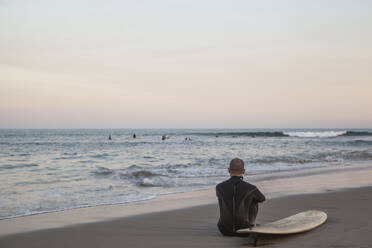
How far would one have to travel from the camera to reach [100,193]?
894 centimetres

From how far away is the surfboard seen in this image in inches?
163

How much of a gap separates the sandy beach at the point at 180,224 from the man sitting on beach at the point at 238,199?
208 mm

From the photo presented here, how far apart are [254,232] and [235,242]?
1.07 ft

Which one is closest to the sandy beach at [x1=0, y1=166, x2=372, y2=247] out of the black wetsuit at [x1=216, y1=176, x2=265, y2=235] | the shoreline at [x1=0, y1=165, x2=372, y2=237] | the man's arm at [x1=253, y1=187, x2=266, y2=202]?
the shoreline at [x1=0, y1=165, x2=372, y2=237]

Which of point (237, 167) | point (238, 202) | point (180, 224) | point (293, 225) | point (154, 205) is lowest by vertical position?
point (154, 205)

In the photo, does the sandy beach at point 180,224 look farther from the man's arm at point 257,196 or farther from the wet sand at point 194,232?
the man's arm at point 257,196

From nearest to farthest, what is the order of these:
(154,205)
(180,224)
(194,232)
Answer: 1. (194,232)
2. (180,224)
3. (154,205)

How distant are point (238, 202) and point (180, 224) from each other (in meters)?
1.60

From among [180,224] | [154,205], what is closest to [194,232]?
[180,224]

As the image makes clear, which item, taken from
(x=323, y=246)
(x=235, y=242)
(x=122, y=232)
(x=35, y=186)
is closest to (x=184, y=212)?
(x=122, y=232)

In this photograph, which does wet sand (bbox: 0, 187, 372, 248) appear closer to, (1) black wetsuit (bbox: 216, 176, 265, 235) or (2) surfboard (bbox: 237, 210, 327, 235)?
(2) surfboard (bbox: 237, 210, 327, 235)

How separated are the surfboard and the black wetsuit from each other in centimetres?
19

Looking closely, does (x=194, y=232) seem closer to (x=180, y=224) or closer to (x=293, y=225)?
(x=180, y=224)

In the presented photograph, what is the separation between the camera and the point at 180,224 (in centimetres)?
557
